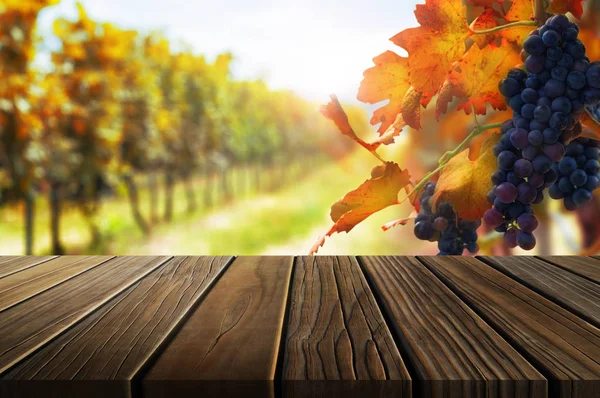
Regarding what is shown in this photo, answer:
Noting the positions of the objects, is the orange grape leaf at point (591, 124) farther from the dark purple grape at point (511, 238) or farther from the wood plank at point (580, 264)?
the wood plank at point (580, 264)

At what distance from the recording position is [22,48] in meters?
7.20

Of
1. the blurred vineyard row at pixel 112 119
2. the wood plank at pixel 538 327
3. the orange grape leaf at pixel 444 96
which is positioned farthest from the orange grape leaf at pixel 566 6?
the blurred vineyard row at pixel 112 119

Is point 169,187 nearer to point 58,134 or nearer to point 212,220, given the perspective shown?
point 212,220

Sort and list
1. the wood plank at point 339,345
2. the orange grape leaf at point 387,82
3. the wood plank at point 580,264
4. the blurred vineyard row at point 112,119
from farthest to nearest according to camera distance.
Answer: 1. the blurred vineyard row at point 112,119
2. the wood plank at point 580,264
3. the orange grape leaf at point 387,82
4. the wood plank at point 339,345

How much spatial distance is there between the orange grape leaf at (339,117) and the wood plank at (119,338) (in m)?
0.27

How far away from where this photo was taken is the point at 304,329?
2.08 feet

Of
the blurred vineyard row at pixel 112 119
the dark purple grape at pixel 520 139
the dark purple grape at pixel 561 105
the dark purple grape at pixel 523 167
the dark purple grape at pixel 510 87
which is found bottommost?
the dark purple grape at pixel 523 167

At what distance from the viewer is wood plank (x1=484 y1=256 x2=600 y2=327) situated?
73 cm

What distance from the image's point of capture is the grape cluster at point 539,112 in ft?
1.68

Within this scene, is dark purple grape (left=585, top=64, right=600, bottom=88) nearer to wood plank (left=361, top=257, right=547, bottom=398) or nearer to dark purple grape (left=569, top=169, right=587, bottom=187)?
dark purple grape (left=569, top=169, right=587, bottom=187)

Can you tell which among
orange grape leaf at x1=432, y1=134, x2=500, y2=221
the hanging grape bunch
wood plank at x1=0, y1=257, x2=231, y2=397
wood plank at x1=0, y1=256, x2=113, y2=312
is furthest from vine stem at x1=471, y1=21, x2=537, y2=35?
wood plank at x1=0, y1=256, x2=113, y2=312

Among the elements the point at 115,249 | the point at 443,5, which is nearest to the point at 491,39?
the point at 443,5

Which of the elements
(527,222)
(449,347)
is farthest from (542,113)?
(449,347)

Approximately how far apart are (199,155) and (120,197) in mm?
1612
